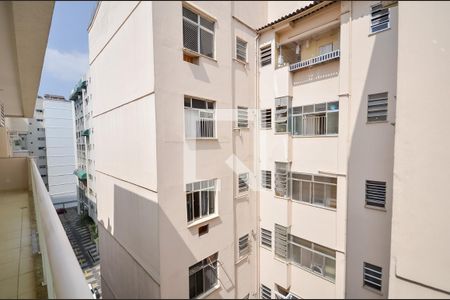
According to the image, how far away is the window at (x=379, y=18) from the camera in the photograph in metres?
2.33

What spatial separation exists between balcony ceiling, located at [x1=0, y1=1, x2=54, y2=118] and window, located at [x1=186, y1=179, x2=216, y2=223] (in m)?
1.70

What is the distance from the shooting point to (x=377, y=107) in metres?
2.42

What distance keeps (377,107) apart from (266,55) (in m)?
1.85

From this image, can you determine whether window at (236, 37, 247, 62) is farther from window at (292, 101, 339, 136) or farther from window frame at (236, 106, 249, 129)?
window at (292, 101, 339, 136)

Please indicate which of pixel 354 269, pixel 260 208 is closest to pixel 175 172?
pixel 260 208

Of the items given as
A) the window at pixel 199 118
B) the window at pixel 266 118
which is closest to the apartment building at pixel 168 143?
the window at pixel 199 118

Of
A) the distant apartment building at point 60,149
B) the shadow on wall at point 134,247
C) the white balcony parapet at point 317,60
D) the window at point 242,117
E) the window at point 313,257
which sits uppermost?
the white balcony parapet at point 317,60

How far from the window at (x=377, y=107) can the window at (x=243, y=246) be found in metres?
2.59

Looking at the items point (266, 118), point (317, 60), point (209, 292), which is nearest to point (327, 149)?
point (266, 118)

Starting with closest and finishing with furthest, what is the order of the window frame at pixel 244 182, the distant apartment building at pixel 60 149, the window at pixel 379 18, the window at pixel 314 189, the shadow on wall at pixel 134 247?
the distant apartment building at pixel 60 149
the shadow on wall at pixel 134 247
the window at pixel 379 18
the window at pixel 314 189
the window frame at pixel 244 182

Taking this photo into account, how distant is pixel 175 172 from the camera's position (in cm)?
212

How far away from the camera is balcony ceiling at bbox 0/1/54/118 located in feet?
2.80

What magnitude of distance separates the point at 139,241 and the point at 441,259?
129 inches

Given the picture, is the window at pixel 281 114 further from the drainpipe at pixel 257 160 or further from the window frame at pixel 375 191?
the window frame at pixel 375 191
